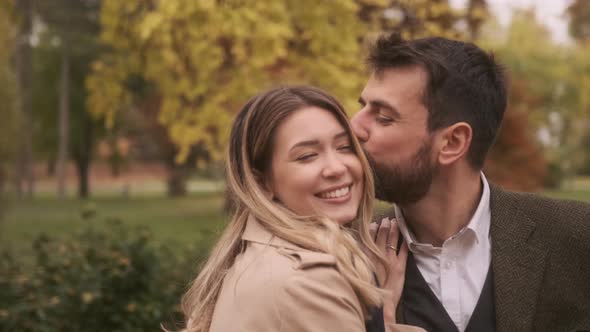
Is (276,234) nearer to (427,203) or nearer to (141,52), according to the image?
(427,203)

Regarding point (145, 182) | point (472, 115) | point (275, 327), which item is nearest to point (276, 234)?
point (275, 327)

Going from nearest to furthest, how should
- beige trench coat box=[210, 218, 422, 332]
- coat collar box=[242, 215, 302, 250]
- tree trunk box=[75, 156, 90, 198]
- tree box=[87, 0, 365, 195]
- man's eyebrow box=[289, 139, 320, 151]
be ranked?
1. beige trench coat box=[210, 218, 422, 332]
2. coat collar box=[242, 215, 302, 250]
3. man's eyebrow box=[289, 139, 320, 151]
4. tree box=[87, 0, 365, 195]
5. tree trunk box=[75, 156, 90, 198]

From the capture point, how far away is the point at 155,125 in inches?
1232

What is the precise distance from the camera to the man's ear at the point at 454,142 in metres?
2.69

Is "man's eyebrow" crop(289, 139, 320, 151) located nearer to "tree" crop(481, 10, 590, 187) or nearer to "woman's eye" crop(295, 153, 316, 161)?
"woman's eye" crop(295, 153, 316, 161)

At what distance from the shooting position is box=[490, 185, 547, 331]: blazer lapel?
250 cm

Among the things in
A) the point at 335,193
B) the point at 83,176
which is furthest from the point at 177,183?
the point at 335,193

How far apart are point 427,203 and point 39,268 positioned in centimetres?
338

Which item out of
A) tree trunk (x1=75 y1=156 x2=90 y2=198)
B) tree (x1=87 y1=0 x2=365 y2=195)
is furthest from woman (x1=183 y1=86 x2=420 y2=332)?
tree trunk (x1=75 y1=156 x2=90 y2=198)

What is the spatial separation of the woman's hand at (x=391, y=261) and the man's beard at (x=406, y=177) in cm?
17

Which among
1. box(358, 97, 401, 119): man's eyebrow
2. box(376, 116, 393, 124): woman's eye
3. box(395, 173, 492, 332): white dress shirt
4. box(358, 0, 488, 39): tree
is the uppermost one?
box(358, 0, 488, 39): tree

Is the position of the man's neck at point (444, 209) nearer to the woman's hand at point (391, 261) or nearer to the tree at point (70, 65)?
the woman's hand at point (391, 261)

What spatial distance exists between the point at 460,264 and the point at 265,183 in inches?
30.6

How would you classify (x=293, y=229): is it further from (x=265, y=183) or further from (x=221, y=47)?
(x=221, y=47)
